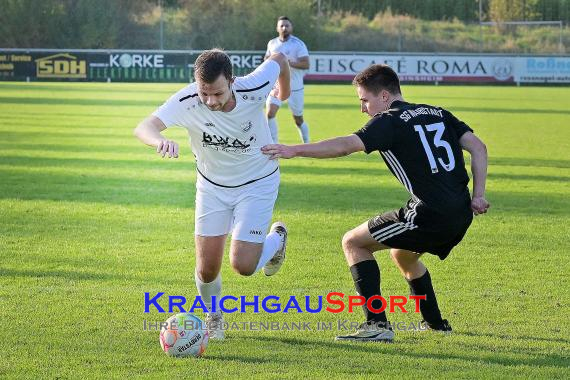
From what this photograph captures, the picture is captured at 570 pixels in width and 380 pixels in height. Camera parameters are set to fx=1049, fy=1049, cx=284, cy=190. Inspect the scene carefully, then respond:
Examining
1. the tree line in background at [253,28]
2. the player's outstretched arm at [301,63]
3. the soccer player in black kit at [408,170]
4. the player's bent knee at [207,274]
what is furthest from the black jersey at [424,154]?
the tree line in background at [253,28]

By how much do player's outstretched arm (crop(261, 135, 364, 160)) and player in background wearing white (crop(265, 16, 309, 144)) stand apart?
37.5 ft

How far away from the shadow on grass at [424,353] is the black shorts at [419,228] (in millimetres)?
629

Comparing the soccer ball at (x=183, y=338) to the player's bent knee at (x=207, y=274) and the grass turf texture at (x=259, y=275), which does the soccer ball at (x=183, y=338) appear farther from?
the player's bent knee at (x=207, y=274)

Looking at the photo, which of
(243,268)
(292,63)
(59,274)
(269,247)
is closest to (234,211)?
(243,268)

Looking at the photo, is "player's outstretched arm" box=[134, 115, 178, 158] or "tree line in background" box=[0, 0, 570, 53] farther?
"tree line in background" box=[0, 0, 570, 53]

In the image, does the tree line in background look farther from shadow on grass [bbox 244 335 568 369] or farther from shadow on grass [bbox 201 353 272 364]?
shadow on grass [bbox 201 353 272 364]

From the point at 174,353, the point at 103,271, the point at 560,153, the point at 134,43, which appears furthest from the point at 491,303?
the point at 134,43

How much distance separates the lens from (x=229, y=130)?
6.68 metres

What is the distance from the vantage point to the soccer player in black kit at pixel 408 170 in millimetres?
6105

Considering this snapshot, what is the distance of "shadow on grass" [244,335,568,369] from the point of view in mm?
6039

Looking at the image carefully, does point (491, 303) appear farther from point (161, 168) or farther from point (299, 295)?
point (161, 168)

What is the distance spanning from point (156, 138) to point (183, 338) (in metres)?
1.20

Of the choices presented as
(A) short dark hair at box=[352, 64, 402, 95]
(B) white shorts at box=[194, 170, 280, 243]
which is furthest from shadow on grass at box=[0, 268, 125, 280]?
(A) short dark hair at box=[352, 64, 402, 95]

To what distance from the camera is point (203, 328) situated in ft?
20.5
